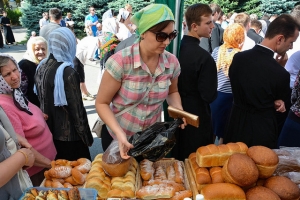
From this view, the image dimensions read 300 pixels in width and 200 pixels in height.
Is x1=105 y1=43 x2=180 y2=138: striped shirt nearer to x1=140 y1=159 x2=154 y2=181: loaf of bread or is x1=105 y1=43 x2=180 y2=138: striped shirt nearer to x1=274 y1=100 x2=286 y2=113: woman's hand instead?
x1=140 y1=159 x2=154 y2=181: loaf of bread

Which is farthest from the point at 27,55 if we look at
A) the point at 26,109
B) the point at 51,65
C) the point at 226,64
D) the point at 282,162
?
the point at 282,162

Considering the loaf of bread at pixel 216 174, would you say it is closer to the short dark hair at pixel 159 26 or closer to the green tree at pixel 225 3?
the short dark hair at pixel 159 26

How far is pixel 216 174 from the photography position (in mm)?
1748

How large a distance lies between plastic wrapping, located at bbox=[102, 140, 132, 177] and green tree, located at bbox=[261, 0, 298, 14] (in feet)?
56.3

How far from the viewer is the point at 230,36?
3.54m

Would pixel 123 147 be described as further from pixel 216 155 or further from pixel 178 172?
pixel 216 155

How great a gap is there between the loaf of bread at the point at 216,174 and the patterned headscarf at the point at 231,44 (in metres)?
2.13

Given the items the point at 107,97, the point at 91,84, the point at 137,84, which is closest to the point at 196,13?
the point at 137,84

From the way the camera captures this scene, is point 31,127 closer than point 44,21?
Yes

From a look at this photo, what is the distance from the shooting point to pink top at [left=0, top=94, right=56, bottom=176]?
81.7 inches

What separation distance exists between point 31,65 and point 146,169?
2246 mm

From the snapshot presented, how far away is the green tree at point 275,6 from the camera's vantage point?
16234 millimetres

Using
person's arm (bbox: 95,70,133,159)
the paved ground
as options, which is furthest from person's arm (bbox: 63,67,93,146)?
the paved ground

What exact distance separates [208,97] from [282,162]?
3.39 feet
